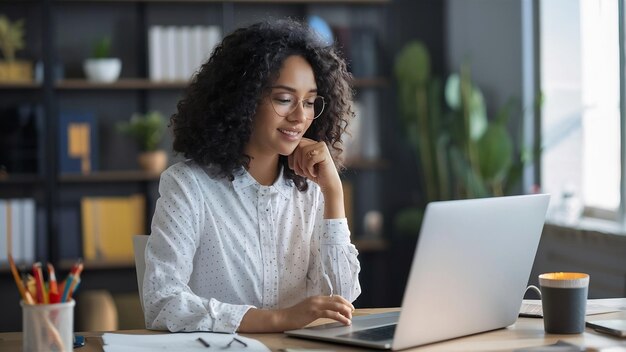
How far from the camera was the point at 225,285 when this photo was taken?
2.21m

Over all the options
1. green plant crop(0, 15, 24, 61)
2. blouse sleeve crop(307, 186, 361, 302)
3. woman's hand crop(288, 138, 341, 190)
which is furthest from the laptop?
green plant crop(0, 15, 24, 61)

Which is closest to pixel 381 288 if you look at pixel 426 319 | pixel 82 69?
pixel 82 69

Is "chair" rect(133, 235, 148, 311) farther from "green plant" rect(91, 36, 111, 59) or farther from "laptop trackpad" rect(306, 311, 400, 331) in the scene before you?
"green plant" rect(91, 36, 111, 59)

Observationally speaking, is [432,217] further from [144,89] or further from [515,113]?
[144,89]

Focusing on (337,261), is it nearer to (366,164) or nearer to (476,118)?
(476,118)

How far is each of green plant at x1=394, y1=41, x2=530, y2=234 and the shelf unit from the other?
0.30 metres

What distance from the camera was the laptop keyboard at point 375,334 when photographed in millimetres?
1746

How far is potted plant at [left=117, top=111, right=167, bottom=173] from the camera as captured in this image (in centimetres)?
471

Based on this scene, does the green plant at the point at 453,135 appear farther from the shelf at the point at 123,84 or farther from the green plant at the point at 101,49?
the green plant at the point at 101,49

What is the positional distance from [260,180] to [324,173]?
0.18 metres

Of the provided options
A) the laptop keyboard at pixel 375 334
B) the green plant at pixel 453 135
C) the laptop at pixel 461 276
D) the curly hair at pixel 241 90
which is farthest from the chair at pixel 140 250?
the green plant at pixel 453 135

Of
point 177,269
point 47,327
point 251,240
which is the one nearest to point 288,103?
point 251,240

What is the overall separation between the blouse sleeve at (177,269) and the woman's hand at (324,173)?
0.80 feet

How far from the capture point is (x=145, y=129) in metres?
4.71
